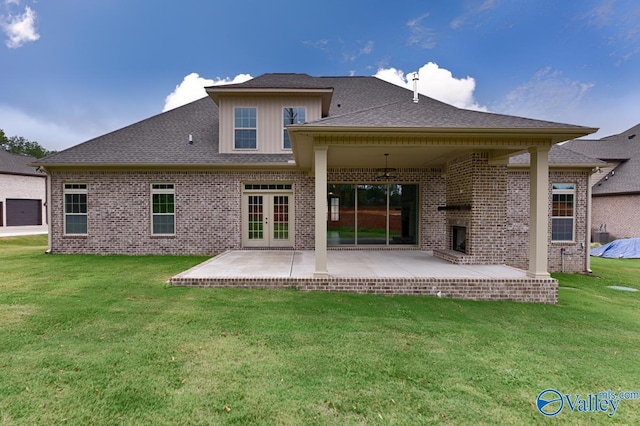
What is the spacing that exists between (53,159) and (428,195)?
12.4 m

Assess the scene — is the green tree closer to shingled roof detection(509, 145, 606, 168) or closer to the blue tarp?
shingled roof detection(509, 145, 606, 168)

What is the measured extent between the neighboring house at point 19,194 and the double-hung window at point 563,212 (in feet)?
96.6

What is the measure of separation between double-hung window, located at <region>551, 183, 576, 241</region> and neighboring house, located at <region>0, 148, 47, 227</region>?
29444 mm

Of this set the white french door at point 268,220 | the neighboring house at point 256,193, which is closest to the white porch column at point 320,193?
the neighboring house at point 256,193

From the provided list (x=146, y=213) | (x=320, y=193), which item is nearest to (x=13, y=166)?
(x=146, y=213)

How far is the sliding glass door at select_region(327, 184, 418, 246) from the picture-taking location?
10.6 m

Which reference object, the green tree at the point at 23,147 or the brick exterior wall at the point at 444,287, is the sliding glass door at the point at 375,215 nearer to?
the brick exterior wall at the point at 444,287

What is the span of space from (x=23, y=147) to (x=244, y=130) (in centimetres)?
5445

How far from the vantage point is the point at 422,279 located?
5949 mm

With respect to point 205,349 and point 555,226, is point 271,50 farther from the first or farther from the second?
point 205,349

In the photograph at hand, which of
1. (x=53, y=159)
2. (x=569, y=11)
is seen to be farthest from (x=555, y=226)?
(x=53, y=159)

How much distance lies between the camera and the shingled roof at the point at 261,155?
5.82m

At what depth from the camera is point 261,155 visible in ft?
34.2

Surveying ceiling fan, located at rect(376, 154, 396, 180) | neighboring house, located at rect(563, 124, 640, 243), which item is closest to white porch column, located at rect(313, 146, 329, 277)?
ceiling fan, located at rect(376, 154, 396, 180)
